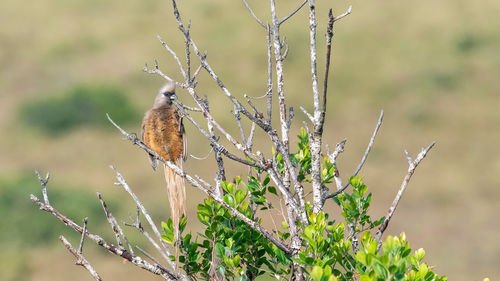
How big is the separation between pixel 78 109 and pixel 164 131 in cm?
2050

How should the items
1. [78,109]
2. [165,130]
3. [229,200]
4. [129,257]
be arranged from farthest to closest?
[78,109] < [165,130] < [229,200] < [129,257]

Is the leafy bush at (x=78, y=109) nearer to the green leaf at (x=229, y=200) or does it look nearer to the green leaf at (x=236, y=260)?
the green leaf at (x=229, y=200)

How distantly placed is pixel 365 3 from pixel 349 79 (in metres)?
4.92

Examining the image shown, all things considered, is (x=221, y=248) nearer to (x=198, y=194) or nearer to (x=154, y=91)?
(x=198, y=194)

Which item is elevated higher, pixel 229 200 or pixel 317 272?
pixel 229 200

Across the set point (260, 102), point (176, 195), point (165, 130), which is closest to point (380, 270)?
point (176, 195)

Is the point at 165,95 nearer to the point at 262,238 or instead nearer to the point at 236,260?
the point at 262,238

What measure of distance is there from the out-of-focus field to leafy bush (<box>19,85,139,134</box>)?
0.92 ft

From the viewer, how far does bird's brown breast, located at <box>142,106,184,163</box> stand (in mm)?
4711


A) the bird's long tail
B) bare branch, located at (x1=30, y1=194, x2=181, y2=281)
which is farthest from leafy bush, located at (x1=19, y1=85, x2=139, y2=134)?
bare branch, located at (x1=30, y1=194, x2=181, y2=281)

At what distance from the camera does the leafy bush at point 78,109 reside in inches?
943

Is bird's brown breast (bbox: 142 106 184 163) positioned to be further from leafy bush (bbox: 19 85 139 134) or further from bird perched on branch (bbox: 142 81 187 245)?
leafy bush (bbox: 19 85 139 134)

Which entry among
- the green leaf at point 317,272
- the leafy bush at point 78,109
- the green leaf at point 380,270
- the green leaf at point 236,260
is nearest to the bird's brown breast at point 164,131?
the green leaf at point 236,260

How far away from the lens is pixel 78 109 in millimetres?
24625
